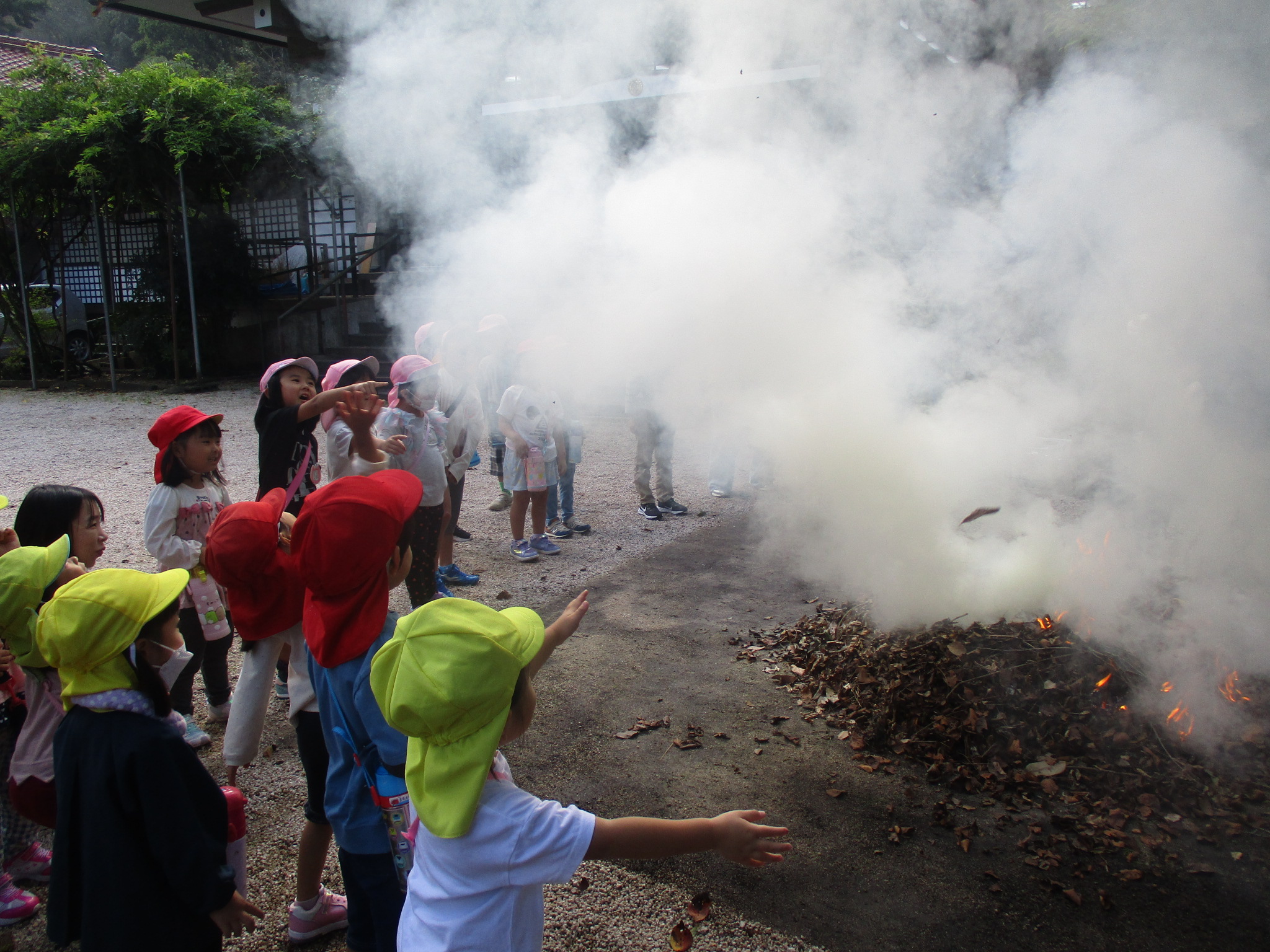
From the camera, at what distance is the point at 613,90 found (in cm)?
593

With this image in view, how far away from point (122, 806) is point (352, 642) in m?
0.61

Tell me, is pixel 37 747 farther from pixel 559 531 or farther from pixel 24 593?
pixel 559 531

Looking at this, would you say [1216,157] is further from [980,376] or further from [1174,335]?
[980,376]

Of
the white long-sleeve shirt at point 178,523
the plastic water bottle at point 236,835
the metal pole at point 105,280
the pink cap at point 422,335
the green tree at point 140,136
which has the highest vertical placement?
the green tree at point 140,136

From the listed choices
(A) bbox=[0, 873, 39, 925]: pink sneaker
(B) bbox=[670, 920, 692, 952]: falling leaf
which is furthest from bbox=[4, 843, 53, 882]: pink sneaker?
(B) bbox=[670, 920, 692, 952]: falling leaf

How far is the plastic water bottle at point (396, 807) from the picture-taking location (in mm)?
1930

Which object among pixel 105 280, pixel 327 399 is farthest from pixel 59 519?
pixel 105 280

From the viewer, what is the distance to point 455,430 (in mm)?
5742

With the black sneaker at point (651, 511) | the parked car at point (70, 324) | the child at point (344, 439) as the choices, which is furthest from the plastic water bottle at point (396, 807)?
the parked car at point (70, 324)

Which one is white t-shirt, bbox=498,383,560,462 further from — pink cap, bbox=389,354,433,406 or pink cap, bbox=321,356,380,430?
pink cap, bbox=321,356,380,430

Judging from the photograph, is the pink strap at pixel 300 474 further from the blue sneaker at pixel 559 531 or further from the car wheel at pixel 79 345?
the car wheel at pixel 79 345

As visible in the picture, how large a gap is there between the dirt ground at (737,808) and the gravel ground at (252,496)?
0.01 m

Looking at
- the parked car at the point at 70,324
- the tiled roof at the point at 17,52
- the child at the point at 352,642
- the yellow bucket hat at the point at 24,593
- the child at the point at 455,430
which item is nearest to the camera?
the child at the point at 352,642

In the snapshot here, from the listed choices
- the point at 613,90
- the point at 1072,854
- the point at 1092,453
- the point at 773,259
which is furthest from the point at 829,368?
the point at 1072,854
